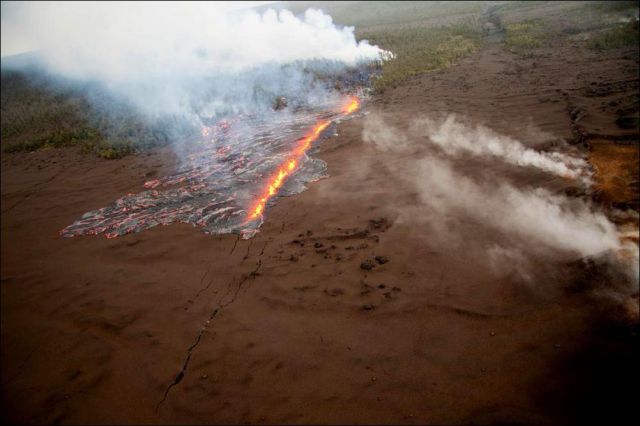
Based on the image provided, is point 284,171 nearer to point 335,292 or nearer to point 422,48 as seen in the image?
point 335,292

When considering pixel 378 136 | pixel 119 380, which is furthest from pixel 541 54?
pixel 119 380

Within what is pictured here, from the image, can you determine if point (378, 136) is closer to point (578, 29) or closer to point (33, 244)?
point (33, 244)

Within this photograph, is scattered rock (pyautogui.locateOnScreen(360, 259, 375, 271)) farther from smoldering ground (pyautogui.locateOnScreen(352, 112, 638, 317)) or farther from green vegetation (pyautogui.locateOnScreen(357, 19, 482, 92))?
green vegetation (pyautogui.locateOnScreen(357, 19, 482, 92))

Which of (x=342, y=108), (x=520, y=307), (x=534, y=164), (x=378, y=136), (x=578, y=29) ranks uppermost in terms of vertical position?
(x=578, y=29)

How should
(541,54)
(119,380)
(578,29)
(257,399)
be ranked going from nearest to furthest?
(257,399)
(119,380)
(541,54)
(578,29)

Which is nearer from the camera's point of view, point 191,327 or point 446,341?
point 446,341

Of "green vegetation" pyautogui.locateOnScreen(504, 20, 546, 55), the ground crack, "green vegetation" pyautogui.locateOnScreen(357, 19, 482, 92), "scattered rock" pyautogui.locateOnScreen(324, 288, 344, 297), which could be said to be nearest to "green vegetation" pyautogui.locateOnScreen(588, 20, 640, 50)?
"green vegetation" pyautogui.locateOnScreen(504, 20, 546, 55)

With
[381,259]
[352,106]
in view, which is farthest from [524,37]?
[381,259]
